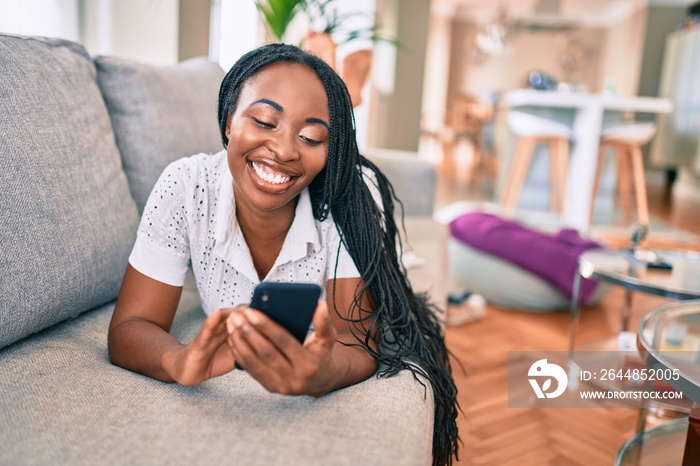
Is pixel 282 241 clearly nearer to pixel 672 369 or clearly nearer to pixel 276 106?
pixel 276 106

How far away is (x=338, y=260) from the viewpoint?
1016mm

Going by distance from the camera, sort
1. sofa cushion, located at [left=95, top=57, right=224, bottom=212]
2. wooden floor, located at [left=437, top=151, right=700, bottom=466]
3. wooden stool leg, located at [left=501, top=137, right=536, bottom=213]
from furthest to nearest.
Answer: wooden stool leg, located at [left=501, top=137, right=536, bottom=213]
wooden floor, located at [left=437, top=151, right=700, bottom=466]
sofa cushion, located at [left=95, top=57, right=224, bottom=212]

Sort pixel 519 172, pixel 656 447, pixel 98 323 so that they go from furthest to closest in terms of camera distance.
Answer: pixel 519 172, pixel 656 447, pixel 98 323

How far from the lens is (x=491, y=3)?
32.3 ft

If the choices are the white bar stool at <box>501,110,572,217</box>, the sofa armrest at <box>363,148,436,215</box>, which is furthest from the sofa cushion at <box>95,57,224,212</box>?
the white bar stool at <box>501,110,572,217</box>

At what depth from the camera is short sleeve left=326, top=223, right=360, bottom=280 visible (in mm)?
1006

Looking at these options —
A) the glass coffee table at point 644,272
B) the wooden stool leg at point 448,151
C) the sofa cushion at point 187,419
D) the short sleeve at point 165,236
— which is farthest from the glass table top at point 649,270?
the wooden stool leg at point 448,151

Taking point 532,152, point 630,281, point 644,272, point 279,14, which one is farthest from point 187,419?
point 532,152

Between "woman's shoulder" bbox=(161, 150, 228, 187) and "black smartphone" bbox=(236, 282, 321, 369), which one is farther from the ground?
"woman's shoulder" bbox=(161, 150, 228, 187)

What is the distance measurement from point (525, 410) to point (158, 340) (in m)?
1.21

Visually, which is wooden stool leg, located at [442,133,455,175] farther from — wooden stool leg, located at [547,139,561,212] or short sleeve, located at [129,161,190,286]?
short sleeve, located at [129,161,190,286]

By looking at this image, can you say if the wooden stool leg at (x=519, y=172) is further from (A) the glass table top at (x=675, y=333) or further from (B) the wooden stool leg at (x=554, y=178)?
(A) the glass table top at (x=675, y=333)

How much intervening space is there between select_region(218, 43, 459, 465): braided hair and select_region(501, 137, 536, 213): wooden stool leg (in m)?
3.92

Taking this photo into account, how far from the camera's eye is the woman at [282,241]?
0.87 meters
